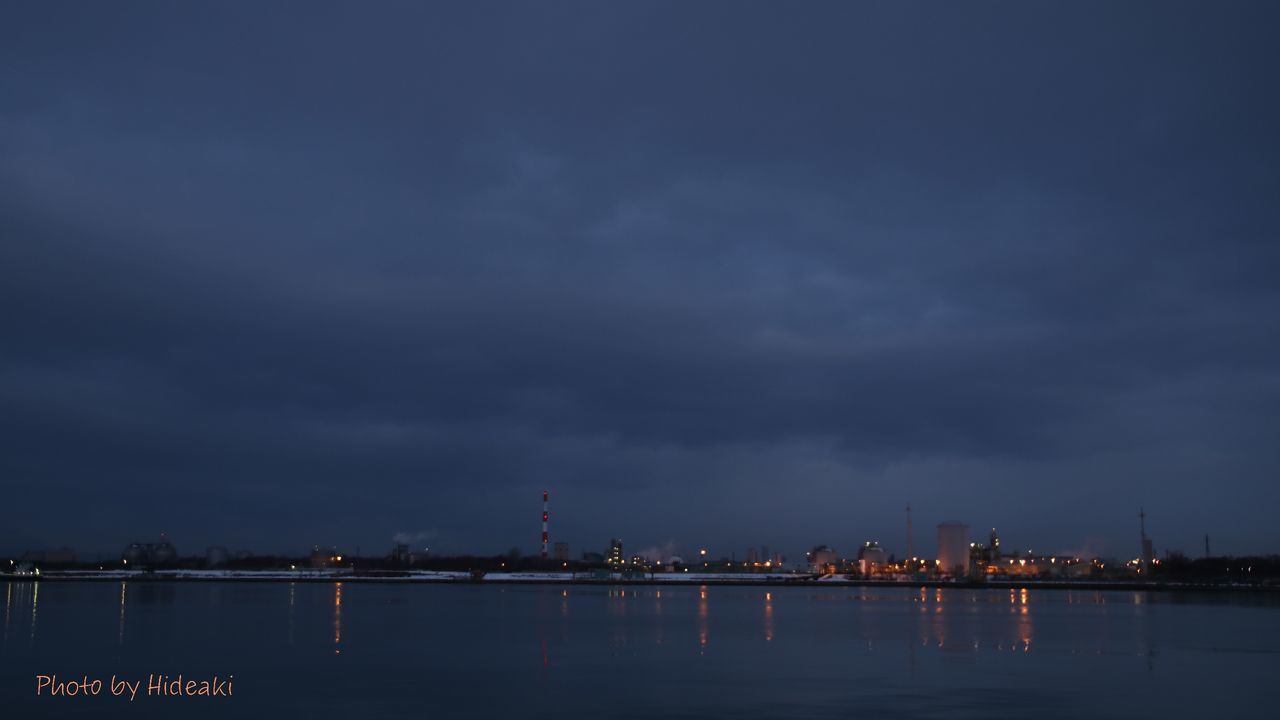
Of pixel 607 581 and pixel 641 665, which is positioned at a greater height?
pixel 641 665

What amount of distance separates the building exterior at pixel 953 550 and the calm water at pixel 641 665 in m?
128

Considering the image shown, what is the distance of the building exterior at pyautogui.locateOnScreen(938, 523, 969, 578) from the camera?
597 feet

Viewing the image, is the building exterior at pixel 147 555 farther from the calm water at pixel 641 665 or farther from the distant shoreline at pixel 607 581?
the calm water at pixel 641 665

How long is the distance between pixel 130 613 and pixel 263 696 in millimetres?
38391

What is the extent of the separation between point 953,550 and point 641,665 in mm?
163153

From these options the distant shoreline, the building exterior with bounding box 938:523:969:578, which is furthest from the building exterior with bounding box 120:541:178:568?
the building exterior with bounding box 938:523:969:578

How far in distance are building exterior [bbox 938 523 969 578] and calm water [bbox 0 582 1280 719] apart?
128 meters

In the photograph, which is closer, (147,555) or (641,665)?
(641,665)

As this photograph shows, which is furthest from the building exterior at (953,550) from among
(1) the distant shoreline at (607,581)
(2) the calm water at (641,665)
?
(2) the calm water at (641,665)

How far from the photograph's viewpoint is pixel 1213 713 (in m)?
24.1

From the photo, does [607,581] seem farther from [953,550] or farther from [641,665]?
[641,665]

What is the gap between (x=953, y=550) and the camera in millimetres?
184250

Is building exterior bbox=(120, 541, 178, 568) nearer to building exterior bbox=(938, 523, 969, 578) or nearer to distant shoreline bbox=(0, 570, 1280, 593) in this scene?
distant shoreline bbox=(0, 570, 1280, 593)

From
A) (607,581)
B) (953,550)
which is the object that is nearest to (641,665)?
(607,581)
